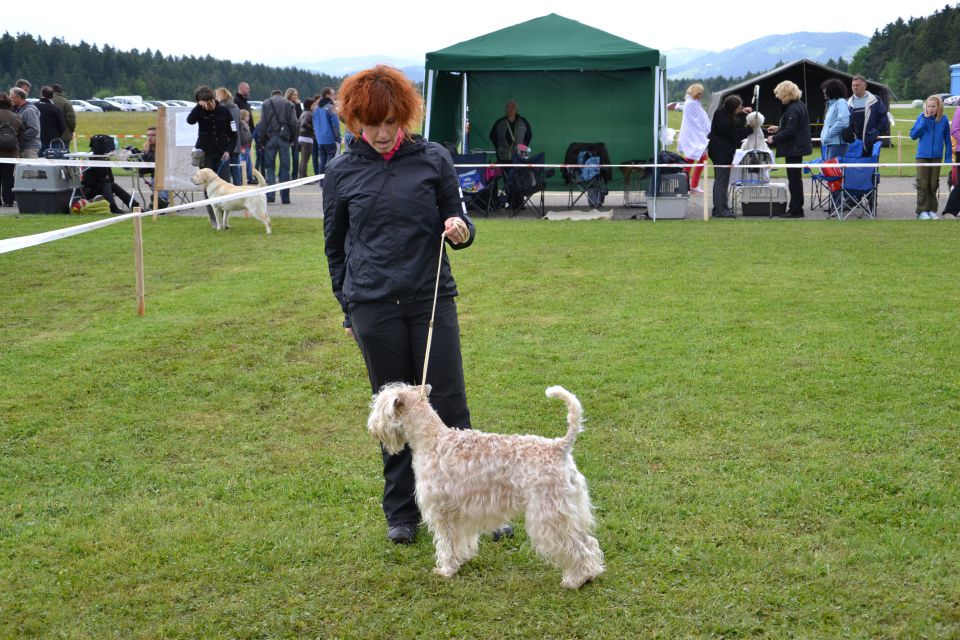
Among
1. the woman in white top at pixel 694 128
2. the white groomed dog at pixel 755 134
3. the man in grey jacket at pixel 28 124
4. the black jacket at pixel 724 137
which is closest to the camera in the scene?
Result: the black jacket at pixel 724 137

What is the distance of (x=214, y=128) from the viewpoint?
44.1ft

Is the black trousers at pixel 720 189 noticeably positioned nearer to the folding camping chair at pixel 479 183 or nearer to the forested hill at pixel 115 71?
the folding camping chair at pixel 479 183

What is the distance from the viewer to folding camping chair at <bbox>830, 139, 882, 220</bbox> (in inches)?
527

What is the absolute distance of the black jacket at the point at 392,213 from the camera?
139 inches

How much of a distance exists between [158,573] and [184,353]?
11.1 ft

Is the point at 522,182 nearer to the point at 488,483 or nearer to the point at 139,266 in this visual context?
the point at 139,266

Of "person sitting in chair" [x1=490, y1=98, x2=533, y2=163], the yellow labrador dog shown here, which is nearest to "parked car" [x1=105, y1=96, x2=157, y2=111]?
"person sitting in chair" [x1=490, y1=98, x2=533, y2=163]

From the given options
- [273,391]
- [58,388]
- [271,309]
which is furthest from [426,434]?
[271,309]

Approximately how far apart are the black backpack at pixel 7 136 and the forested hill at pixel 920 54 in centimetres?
6432

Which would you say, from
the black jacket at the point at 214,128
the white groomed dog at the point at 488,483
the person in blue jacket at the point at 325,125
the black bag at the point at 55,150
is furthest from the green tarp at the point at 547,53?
the white groomed dog at the point at 488,483

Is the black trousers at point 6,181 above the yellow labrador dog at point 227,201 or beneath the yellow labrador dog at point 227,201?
above

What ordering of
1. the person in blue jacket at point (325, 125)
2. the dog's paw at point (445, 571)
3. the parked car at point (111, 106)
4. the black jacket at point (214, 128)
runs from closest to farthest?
the dog's paw at point (445, 571) < the black jacket at point (214, 128) < the person in blue jacket at point (325, 125) < the parked car at point (111, 106)

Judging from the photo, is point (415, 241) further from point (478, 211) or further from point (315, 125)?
point (315, 125)

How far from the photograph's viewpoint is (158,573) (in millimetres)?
3590
